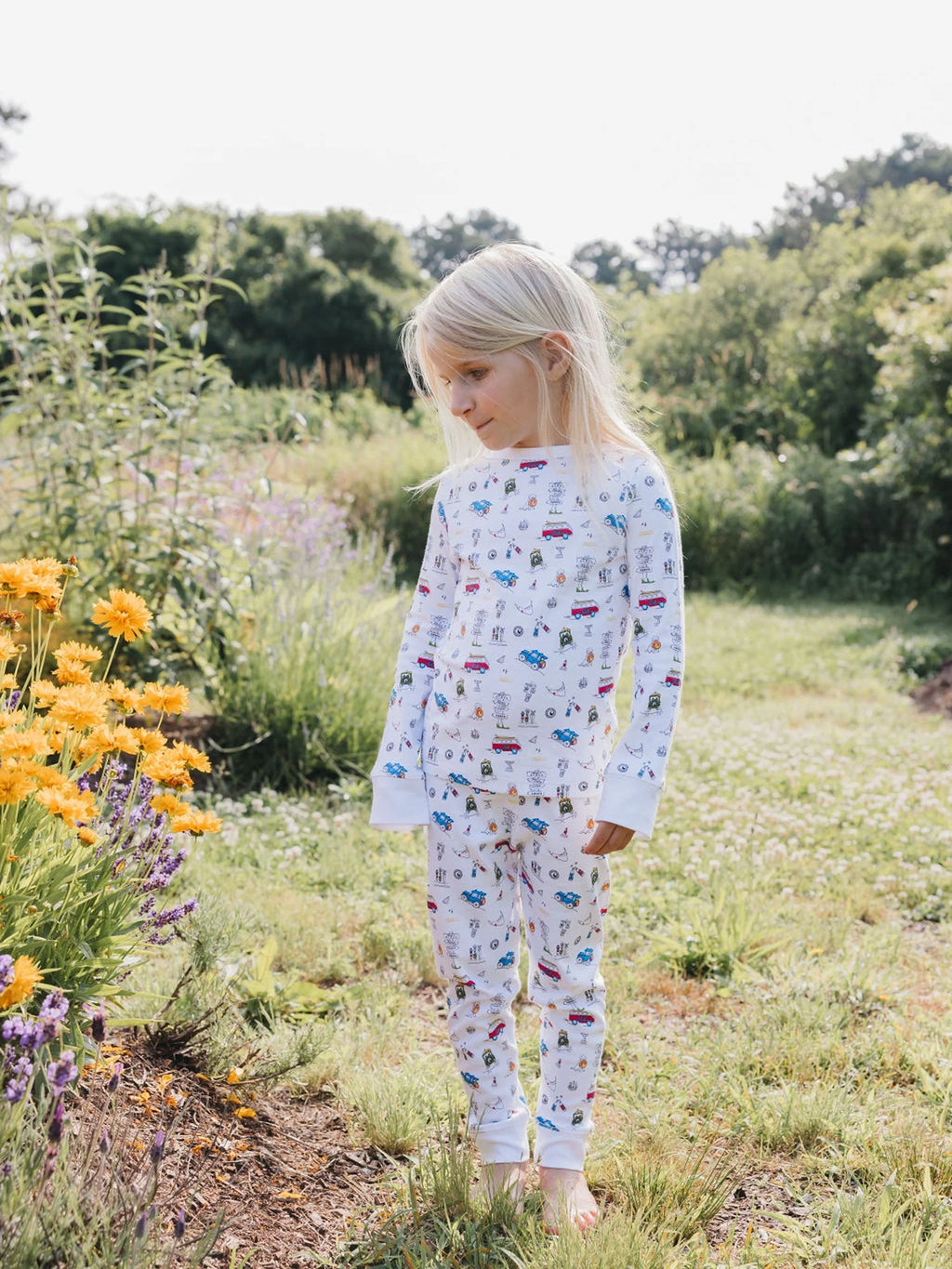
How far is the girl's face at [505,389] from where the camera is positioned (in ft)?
6.36

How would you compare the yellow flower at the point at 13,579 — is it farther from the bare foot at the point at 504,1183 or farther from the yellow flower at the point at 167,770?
the bare foot at the point at 504,1183

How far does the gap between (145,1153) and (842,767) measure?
13.1ft

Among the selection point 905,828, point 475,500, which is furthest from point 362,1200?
point 905,828

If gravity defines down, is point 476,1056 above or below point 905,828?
above

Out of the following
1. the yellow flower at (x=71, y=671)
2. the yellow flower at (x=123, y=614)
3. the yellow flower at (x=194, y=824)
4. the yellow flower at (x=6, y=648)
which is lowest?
the yellow flower at (x=194, y=824)

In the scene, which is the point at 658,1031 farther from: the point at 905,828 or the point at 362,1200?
the point at 905,828

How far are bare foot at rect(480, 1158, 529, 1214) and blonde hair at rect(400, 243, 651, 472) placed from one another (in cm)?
130

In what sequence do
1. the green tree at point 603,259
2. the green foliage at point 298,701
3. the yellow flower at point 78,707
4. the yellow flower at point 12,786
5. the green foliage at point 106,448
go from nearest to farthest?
the yellow flower at point 12,786 < the yellow flower at point 78,707 < the green foliage at point 106,448 < the green foliage at point 298,701 < the green tree at point 603,259

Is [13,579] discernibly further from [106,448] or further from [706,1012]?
[106,448]

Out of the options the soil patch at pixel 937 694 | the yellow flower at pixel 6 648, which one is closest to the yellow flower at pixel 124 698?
the yellow flower at pixel 6 648

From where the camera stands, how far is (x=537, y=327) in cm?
193

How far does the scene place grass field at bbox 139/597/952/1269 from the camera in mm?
1902

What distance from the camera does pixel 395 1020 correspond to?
8.71ft

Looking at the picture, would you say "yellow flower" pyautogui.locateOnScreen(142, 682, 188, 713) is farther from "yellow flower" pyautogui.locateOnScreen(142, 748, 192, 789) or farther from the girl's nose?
the girl's nose
